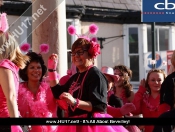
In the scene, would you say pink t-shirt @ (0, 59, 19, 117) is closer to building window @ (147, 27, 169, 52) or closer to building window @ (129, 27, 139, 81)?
building window @ (129, 27, 139, 81)

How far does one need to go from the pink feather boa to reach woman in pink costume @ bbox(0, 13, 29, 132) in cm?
74

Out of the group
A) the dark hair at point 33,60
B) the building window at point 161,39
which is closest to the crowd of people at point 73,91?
the dark hair at point 33,60

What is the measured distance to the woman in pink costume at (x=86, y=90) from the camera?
9.85 ft

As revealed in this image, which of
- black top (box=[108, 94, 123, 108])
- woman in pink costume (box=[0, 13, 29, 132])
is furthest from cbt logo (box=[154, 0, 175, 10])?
woman in pink costume (box=[0, 13, 29, 132])

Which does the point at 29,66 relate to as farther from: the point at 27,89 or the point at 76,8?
the point at 76,8

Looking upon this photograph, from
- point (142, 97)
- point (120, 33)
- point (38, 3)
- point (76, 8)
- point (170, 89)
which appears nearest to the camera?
point (170, 89)

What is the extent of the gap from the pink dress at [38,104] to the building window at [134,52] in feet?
29.8

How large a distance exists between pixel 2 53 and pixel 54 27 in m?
1.70

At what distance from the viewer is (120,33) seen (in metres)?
12.8

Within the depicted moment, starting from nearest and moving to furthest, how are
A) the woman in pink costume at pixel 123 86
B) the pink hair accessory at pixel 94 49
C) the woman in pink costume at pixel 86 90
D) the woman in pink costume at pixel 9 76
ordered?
1. the woman in pink costume at pixel 9 76
2. the woman in pink costume at pixel 86 90
3. the pink hair accessory at pixel 94 49
4. the woman in pink costume at pixel 123 86

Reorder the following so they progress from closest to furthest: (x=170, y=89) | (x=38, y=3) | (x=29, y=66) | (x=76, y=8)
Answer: (x=170, y=89), (x=29, y=66), (x=38, y=3), (x=76, y=8)

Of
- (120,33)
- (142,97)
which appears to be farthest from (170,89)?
(120,33)

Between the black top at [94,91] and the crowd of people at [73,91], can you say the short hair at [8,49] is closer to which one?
the crowd of people at [73,91]

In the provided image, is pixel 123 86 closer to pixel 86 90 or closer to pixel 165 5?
pixel 165 5
